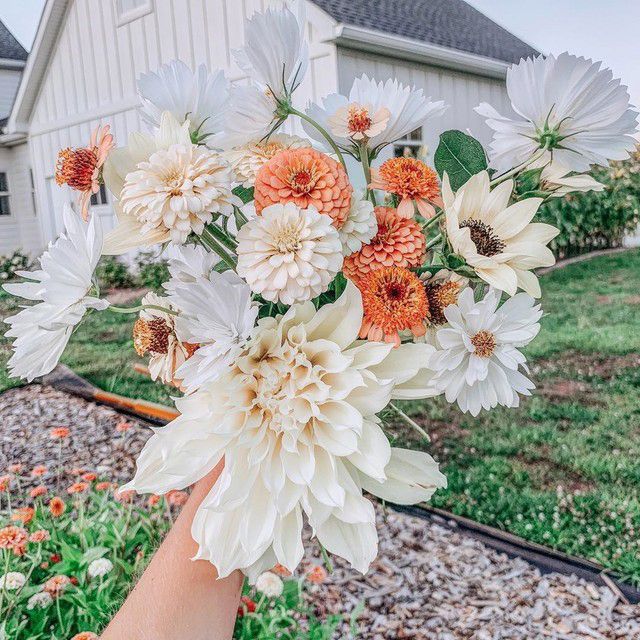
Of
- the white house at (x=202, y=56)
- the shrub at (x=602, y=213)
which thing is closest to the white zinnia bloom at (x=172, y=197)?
the white house at (x=202, y=56)

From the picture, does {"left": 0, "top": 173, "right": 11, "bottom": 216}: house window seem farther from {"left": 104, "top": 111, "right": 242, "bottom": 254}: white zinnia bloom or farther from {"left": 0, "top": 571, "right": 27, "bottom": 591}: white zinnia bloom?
{"left": 104, "top": 111, "right": 242, "bottom": 254}: white zinnia bloom

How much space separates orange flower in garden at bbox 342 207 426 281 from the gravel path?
165 centimetres

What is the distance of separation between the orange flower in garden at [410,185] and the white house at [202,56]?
4.20 m

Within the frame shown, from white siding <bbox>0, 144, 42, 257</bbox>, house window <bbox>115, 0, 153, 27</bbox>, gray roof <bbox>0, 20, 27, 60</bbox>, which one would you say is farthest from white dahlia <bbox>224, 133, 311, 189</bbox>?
gray roof <bbox>0, 20, 27, 60</bbox>

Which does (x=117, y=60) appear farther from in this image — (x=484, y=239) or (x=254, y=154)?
(x=484, y=239)

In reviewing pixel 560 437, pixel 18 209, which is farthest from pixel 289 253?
pixel 18 209

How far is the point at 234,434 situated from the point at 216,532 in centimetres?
9

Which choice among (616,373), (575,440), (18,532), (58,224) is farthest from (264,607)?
(58,224)

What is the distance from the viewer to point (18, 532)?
1.41 m

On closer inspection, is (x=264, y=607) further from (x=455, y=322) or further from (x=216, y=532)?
(x=455, y=322)

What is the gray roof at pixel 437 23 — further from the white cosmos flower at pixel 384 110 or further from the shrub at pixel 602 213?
the white cosmos flower at pixel 384 110

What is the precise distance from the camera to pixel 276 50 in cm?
58

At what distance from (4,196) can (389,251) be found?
10435 mm

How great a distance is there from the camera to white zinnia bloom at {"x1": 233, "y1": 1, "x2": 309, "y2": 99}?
57 cm
